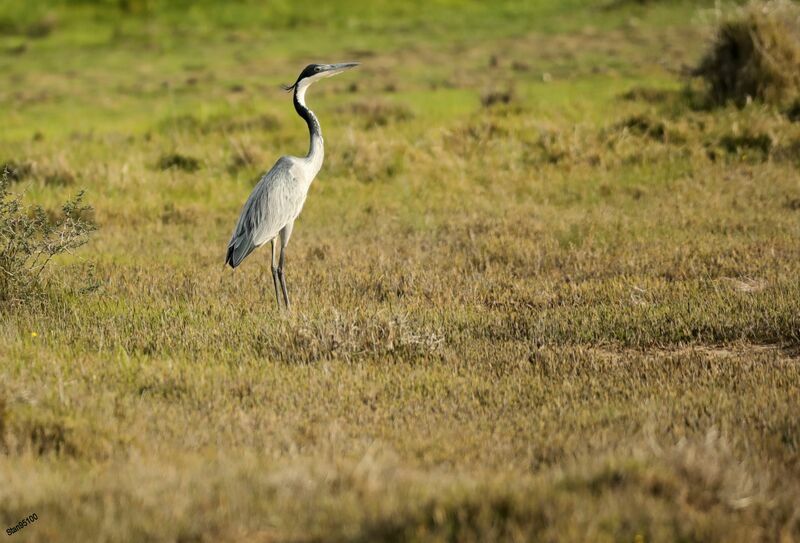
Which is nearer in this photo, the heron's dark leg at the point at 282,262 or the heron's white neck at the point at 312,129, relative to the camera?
the heron's dark leg at the point at 282,262

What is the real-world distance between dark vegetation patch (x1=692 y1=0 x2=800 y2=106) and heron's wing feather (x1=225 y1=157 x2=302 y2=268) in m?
10.3

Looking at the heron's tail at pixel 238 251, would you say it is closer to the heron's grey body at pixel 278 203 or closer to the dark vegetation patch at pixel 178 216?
the heron's grey body at pixel 278 203

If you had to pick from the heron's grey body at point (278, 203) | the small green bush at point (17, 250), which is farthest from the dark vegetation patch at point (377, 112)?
the small green bush at point (17, 250)

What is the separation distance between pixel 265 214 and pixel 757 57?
37.8 ft

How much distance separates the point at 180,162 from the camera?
15.0 m

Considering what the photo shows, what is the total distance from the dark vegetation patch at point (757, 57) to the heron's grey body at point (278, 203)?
9913 mm

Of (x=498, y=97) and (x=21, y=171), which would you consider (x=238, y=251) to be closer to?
(x=21, y=171)

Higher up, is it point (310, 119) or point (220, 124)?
point (310, 119)

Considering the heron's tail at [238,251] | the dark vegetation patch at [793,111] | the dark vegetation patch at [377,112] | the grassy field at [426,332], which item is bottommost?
the grassy field at [426,332]

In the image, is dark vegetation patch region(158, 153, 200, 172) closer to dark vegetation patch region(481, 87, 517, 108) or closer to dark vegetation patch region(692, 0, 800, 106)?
dark vegetation patch region(481, 87, 517, 108)

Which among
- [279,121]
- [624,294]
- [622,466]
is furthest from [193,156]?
[622,466]

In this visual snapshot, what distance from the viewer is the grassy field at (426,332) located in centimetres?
425

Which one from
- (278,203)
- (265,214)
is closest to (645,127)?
(278,203)

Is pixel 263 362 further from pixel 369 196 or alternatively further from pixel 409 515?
pixel 369 196
